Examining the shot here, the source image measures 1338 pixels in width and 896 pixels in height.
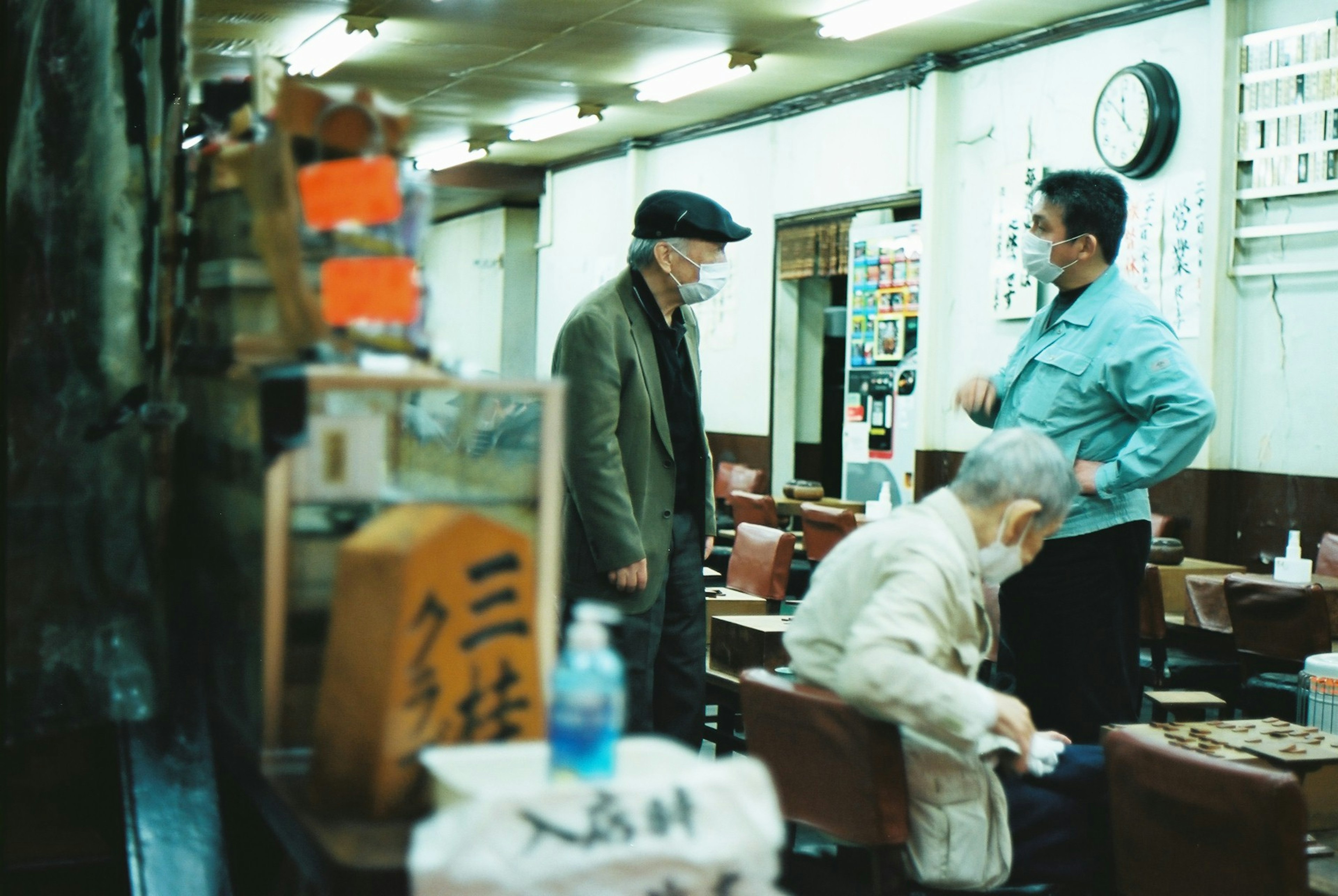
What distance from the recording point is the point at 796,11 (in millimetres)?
8273

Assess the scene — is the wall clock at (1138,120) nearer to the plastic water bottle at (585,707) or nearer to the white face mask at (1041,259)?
the white face mask at (1041,259)

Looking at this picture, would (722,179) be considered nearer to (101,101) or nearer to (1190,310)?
(1190,310)

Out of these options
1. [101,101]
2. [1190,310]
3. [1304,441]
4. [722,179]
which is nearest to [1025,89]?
[1190,310]

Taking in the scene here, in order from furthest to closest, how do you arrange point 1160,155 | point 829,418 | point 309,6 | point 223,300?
point 829,418
point 309,6
point 1160,155
point 223,300

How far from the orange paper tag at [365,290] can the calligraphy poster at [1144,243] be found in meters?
6.44

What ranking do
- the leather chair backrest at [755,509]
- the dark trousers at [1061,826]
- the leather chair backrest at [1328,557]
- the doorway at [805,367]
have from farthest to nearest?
the doorway at [805,367] → the leather chair backrest at [755,509] → the leather chair backrest at [1328,557] → the dark trousers at [1061,826]

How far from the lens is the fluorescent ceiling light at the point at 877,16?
303 inches

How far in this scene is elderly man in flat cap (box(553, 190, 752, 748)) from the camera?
133 inches

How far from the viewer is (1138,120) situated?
24.5ft

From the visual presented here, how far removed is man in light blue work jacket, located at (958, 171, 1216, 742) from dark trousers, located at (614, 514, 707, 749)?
2.55 ft

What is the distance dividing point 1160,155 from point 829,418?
411cm

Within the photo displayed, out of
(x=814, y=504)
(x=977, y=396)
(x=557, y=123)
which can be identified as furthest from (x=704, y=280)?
(x=557, y=123)

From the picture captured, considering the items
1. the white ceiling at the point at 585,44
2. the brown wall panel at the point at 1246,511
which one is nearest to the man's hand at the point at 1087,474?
the brown wall panel at the point at 1246,511

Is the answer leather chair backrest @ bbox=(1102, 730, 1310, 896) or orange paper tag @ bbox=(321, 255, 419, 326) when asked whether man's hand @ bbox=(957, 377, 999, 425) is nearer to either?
leather chair backrest @ bbox=(1102, 730, 1310, 896)
